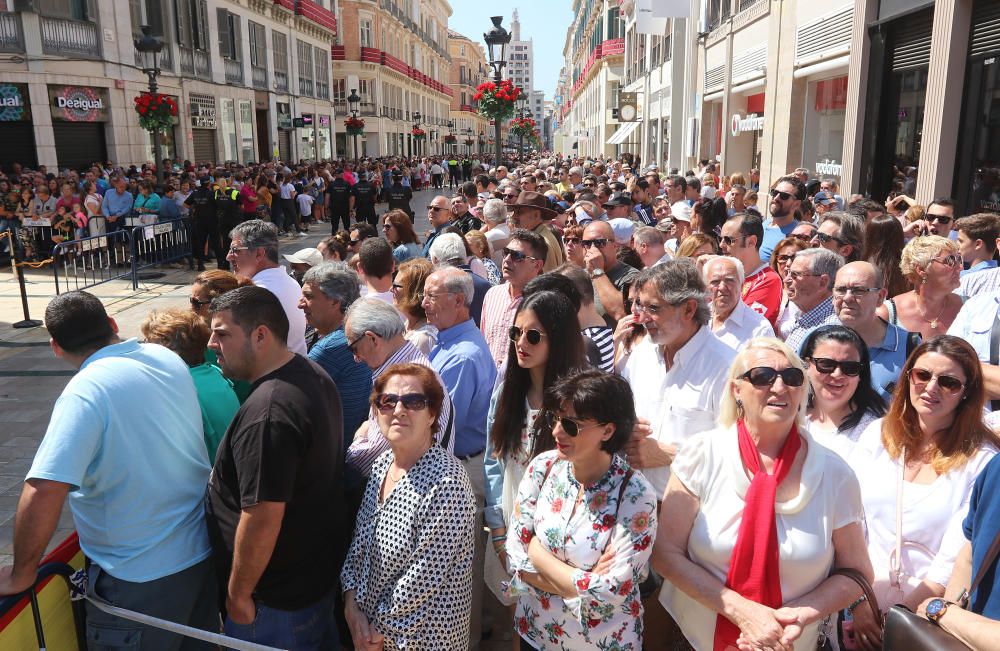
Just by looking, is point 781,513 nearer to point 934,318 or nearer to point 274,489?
point 274,489

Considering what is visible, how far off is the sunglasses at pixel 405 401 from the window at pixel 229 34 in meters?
29.1

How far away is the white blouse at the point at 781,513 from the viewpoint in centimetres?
243

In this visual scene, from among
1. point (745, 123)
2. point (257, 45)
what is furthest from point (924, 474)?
point (257, 45)

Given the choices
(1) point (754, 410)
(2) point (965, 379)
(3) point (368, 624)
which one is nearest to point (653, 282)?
(1) point (754, 410)

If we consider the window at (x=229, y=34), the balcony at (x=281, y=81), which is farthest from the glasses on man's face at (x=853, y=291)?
the balcony at (x=281, y=81)

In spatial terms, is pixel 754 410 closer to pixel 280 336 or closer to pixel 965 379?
pixel 965 379

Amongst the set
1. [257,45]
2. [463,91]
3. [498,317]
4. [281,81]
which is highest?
[463,91]

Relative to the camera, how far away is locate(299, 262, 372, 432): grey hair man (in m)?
3.79

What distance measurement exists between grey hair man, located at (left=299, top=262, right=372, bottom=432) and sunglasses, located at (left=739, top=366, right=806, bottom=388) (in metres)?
2.00

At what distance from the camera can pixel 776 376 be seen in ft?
8.25

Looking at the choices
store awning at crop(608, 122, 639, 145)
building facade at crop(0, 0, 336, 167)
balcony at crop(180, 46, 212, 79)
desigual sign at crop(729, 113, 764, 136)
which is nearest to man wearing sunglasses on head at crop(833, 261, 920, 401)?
desigual sign at crop(729, 113, 764, 136)

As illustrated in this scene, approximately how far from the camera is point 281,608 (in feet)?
9.54

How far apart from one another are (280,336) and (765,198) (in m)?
15.9

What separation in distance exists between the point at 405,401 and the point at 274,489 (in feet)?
1.86
